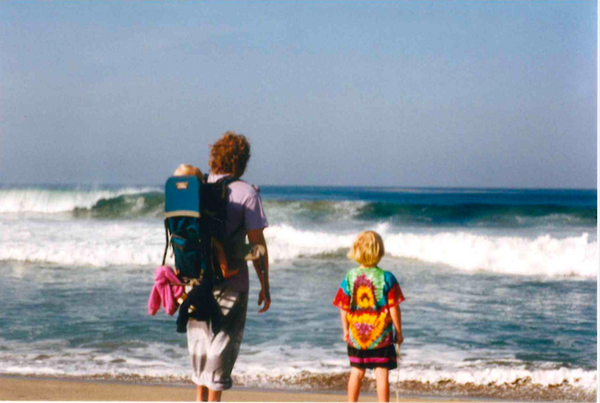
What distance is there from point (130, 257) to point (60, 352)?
5.10 meters

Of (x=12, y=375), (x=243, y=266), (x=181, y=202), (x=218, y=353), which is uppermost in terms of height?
(x=181, y=202)

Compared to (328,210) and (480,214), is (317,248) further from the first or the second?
(480,214)

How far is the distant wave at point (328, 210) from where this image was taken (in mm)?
15383

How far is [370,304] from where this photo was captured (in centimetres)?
280

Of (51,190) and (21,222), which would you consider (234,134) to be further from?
(51,190)

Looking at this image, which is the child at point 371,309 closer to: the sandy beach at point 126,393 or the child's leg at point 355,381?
the child's leg at point 355,381

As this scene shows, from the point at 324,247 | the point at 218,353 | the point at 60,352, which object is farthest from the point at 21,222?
the point at 218,353

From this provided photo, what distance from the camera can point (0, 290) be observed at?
716cm

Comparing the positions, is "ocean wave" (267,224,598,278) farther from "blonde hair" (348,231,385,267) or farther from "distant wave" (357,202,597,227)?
"blonde hair" (348,231,385,267)

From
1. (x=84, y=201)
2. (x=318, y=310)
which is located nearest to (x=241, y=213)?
(x=318, y=310)

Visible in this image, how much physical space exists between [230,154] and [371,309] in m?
0.90

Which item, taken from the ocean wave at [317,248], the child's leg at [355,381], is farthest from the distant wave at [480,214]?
the child's leg at [355,381]

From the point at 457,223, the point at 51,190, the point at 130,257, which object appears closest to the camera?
the point at 130,257

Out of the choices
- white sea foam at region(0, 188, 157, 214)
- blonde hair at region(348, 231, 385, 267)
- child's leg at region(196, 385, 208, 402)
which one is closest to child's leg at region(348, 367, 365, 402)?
blonde hair at region(348, 231, 385, 267)
